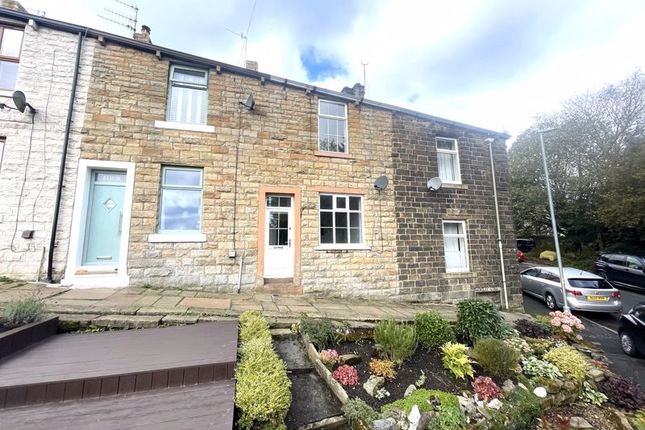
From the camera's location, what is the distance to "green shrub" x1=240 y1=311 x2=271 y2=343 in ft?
11.8

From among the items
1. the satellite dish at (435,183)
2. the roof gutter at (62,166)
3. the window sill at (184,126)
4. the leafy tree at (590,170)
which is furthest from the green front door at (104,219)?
the leafy tree at (590,170)

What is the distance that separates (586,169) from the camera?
21.1m

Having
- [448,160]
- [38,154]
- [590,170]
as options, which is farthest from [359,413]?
[590,170]

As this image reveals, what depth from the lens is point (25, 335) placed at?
2957 millimetres

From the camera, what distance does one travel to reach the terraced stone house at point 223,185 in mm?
6031

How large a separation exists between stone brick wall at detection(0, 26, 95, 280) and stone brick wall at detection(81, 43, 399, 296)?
0.53 meters

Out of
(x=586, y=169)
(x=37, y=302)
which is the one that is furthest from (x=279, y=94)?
(x=586, y=169)

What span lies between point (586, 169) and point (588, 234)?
17.3 ft

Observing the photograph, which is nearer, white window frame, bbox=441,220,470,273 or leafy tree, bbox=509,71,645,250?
white window frame, bbox=441,220,470,273

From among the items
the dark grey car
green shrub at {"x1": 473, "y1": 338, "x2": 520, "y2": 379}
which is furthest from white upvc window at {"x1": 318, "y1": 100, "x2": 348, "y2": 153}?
the dark grey car

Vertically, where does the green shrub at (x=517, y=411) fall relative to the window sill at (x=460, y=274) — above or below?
below

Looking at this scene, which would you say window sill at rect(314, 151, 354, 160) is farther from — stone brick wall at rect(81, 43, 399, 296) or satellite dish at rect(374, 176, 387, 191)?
satellite dish at rect(374, 176, 387, 191)

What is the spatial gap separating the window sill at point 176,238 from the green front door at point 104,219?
811mm

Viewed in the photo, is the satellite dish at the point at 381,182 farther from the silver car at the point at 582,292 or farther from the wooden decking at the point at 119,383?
the silver car at the point at 582,292
